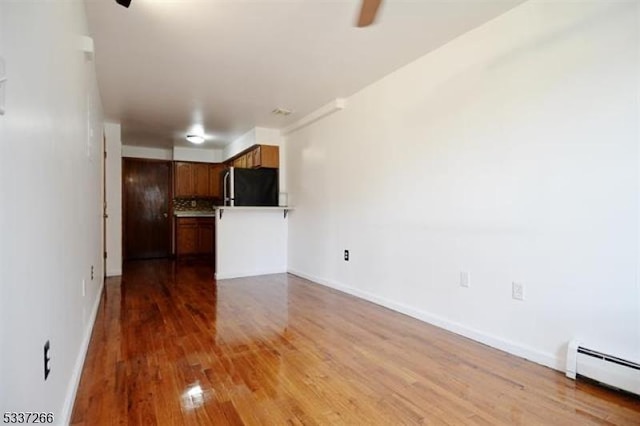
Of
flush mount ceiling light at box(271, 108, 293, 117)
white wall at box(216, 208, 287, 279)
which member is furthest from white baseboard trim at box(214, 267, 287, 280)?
flush mount ceiling light at box(271, 108, 293, 117)

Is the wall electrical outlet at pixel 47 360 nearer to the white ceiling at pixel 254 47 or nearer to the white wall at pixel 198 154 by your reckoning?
the white ceiling at pixel 254 47

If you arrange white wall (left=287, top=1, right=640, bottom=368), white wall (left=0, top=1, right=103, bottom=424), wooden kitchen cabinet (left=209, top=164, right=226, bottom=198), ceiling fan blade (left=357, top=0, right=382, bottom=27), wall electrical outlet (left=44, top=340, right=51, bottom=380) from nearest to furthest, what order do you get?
white wall (left=0, top=1, right=103, bottom=424)
wall electrical outlet (left=44, top=340, right=51, bottom=380)
ceiling fan blade (left=357, top=0, right=382, bottom=27)
white wall (left=287, top=1, right=640, bottom=368)
wooden kitchen cabinet (left=209, top=164, right=226, bottom=198)

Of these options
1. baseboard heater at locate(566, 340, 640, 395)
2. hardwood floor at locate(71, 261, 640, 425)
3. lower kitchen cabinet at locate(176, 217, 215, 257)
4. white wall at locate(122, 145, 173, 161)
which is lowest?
hardwood floor at locate(71, 261, 640, 425)

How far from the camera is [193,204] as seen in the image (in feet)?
25.3

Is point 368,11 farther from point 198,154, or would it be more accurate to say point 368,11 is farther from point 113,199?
point 198,154

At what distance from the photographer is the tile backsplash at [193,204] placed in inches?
295

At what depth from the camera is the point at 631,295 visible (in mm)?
1854

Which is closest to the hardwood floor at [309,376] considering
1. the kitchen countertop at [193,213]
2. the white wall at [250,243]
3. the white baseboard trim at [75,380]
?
the white baseboard trim at [75,380]

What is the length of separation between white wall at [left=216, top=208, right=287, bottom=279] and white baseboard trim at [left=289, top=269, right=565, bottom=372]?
68.1 inches

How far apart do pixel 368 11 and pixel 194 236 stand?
21.7ft

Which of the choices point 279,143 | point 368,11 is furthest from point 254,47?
point 279,143

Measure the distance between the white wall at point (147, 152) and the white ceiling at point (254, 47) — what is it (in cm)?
267

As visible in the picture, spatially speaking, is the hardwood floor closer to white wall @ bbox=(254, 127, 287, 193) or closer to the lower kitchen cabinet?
white wall @ bbox=(254, 127, 287, 193)

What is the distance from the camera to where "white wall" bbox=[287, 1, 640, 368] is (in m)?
1.92
